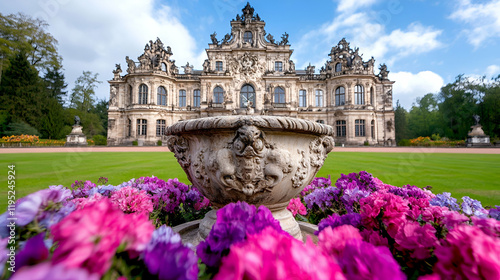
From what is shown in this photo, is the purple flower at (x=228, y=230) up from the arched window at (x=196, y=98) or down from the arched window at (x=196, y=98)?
down

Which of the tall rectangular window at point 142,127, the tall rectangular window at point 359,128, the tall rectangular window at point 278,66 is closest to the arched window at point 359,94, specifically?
the tall rectangular window at point 359,128

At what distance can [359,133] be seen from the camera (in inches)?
1193

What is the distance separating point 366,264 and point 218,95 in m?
Result: 31.3

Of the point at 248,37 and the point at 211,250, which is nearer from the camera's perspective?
the point at 211,250

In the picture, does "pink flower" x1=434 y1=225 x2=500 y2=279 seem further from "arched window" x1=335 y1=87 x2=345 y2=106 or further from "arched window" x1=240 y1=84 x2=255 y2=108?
"arched window" x1=335 y1=87 x2=345 y2=106

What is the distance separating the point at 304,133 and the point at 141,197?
2.08m

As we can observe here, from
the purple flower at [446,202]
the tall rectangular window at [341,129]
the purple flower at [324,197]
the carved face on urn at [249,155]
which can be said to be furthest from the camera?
the tall rectangular window at [341,129]

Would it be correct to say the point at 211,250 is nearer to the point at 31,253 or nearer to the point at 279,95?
the point at 31,253

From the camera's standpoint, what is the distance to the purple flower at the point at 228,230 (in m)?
0.91

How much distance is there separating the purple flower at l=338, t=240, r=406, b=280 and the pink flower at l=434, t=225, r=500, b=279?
0.91ft

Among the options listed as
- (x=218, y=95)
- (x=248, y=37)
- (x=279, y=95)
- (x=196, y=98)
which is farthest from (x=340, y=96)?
(x=196, y=98)

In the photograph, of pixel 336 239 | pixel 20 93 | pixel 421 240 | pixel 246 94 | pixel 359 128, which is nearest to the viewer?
pixel 336 239

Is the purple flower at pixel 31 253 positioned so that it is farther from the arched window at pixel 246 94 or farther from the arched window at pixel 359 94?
the arched window at pixel 359 94

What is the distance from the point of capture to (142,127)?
3008cm
